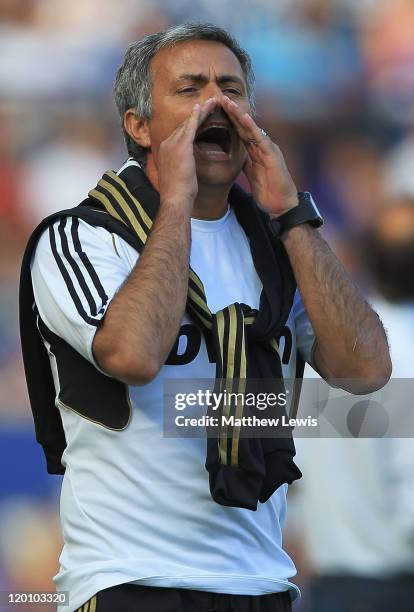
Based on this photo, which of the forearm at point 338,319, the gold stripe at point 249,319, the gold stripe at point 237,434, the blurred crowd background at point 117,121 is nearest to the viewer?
the gold stripe at point 237,434

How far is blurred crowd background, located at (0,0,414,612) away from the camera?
14.9 feet

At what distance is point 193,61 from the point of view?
8.77ft

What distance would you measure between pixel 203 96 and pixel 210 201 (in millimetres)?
242

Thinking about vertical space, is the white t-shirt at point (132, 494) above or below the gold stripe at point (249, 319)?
below

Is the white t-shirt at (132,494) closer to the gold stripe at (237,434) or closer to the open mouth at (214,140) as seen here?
the gold stripe at (237,434)

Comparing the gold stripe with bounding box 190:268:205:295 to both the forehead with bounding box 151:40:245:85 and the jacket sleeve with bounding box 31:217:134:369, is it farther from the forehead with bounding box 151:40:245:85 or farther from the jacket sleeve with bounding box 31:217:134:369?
the forehead with bounding box 151:40:245:85

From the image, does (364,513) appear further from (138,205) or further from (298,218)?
(138,205)

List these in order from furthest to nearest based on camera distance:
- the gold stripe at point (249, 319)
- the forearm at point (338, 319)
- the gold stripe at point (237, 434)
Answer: the forearm at point (338, 319) < the gold stripe at point (249, 319) < the gold stripe at point (237, 434)

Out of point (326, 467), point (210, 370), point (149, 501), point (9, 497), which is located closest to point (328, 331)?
point (210, 370)

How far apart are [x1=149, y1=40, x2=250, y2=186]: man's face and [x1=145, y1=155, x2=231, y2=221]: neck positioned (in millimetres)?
23

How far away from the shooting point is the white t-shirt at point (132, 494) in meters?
2.27

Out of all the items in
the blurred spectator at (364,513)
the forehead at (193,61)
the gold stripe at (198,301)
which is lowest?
the blurred spectator at (364,513)
